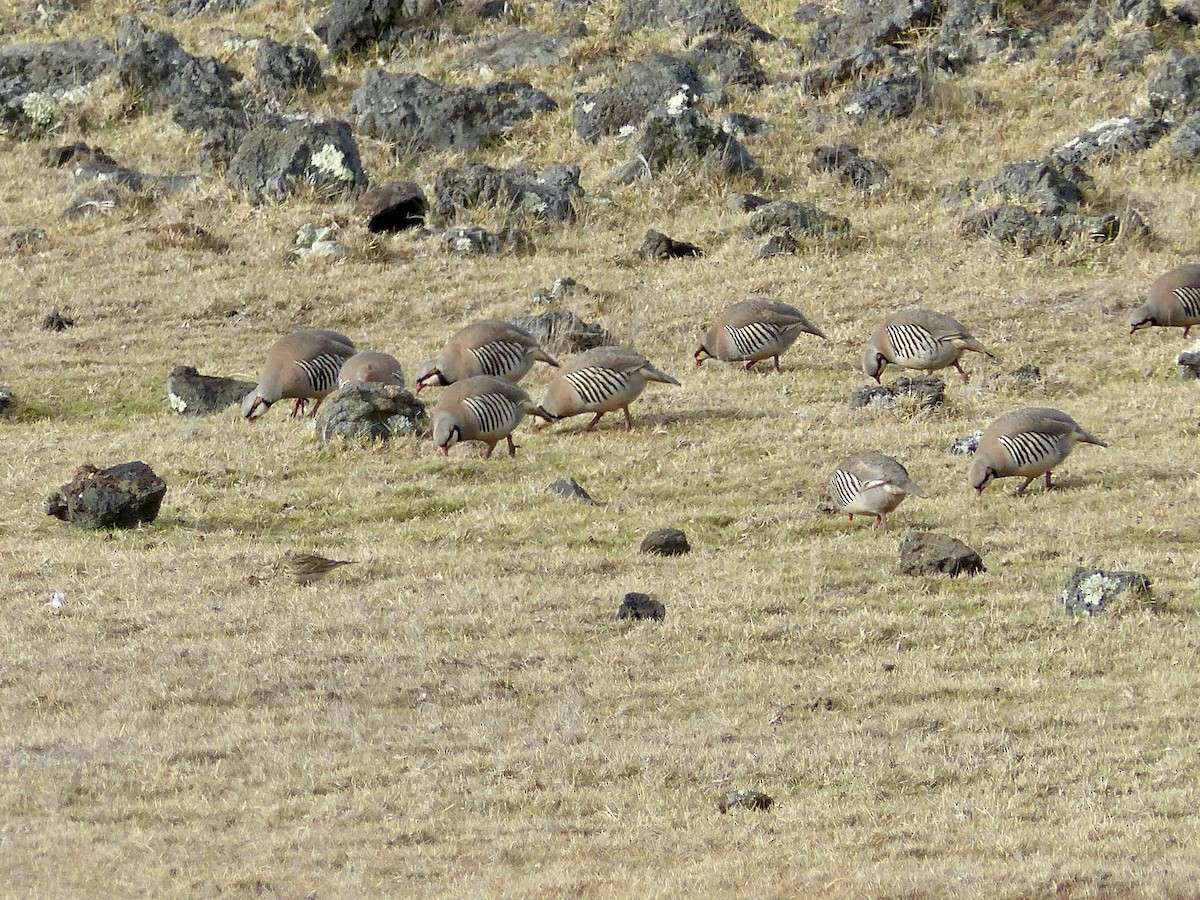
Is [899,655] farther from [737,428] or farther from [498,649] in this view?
[737,428]

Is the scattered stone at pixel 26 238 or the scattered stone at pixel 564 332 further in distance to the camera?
the scattered stone at pixel 26 238

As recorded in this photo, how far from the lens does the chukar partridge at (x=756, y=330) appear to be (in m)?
17.9

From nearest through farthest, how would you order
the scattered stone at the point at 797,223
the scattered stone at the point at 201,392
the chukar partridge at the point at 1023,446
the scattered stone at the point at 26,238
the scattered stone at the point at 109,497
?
the scattered stone at the point at 109,497, the chukar partridge at the point at 1023,446, the scattered stone at the point at 201,392, the scattered stone at the point at 797,223, the scattered stone at the point at 26,238

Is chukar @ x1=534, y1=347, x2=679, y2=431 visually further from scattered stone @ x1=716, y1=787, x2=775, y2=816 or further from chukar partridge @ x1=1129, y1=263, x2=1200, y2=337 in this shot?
scattered stone @ x1=716, y1=787, x2=775, y2=816

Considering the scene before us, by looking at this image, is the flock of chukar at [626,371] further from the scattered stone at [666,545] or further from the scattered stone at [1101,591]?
the scattered stone at [1101,591]

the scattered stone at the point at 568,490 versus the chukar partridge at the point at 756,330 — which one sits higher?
the chukar partridge at the point at 756,330

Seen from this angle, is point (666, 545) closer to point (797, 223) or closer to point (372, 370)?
point (372, 370)

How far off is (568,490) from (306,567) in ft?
→ 9.55

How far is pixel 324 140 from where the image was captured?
88.7 ft

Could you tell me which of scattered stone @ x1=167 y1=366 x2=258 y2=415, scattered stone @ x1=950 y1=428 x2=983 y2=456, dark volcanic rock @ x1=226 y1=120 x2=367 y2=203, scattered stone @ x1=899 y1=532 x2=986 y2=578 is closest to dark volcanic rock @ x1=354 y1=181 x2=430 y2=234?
dark volcanic rock @ x1=226 y1=120 x2=367 y2=203

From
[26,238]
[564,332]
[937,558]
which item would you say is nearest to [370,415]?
[564,332]

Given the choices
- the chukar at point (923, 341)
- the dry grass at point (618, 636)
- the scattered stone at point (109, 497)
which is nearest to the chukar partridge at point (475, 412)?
the dry grass at point (618, 636)

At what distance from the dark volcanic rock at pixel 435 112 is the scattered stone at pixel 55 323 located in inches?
372

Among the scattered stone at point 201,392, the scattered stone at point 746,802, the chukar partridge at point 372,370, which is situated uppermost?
A: the chukar partridge at point 372,370
